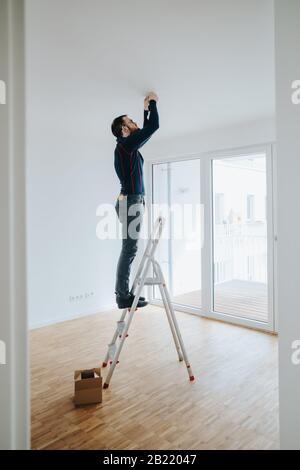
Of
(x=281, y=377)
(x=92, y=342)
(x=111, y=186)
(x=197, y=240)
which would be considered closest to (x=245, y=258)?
(x=197, y=240)

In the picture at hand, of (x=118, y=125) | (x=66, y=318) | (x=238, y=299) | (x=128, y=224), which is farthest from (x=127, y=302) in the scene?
(x=238, y=299)

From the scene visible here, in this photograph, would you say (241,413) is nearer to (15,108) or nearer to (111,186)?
(15,108)

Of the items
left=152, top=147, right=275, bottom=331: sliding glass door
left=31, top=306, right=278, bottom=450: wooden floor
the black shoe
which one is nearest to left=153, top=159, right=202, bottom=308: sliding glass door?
left=152, top=147, right=275, bottom=331: sliding glass door

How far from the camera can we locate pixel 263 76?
8.65 ft

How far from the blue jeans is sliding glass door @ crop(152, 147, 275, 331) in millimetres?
2071

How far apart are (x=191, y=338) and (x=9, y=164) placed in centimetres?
319

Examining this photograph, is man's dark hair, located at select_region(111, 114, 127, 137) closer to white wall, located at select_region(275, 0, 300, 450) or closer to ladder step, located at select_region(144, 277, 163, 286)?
ladder step, located at select_region(144, 277, 163, 286)

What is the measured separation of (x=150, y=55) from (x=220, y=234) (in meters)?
2.94

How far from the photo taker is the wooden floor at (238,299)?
448 cm

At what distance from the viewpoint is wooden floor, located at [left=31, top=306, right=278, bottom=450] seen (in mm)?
2053

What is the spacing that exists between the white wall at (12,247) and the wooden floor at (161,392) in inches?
42.0

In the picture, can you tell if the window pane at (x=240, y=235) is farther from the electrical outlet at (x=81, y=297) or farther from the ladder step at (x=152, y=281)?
the ladder step at (x=152, y=281)

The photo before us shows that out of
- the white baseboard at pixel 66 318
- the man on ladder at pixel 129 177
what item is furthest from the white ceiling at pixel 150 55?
the white baseboard at pixel 66 318

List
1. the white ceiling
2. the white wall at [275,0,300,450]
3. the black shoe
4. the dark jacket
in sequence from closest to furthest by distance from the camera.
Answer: the white wall at [275,0,300,450], the white ceiling, the dark jacket, the black shoe
